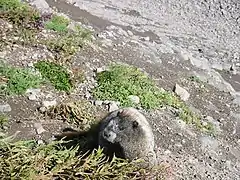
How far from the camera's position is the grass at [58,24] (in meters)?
9.78

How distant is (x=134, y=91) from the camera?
8656 mm

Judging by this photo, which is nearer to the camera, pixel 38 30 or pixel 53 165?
pixel 53 165

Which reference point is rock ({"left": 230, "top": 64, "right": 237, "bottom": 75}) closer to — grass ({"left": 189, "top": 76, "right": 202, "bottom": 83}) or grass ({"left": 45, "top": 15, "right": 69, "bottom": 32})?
grass ({"left": 189, "top": 76, "right": 202, "bottom": 83})

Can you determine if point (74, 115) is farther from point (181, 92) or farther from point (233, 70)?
point (233, 70)

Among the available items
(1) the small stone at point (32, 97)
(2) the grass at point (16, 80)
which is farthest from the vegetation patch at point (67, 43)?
(1) the small stone at point (32, 97)

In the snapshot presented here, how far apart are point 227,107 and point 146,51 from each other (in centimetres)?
193

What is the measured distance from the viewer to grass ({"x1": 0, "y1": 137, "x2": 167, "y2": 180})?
5098mm


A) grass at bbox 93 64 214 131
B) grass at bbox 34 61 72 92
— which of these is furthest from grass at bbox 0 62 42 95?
grass at bbox 93 64 214 131

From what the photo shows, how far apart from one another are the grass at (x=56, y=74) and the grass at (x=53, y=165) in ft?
7.36

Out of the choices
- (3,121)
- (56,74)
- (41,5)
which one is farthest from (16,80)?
(41,5)

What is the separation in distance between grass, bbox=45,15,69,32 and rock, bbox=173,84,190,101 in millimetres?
2127

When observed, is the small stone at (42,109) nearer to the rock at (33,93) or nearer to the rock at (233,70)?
the rock at (33,93)

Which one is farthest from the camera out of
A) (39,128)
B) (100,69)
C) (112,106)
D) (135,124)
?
(100,69)

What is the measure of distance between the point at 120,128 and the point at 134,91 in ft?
6.97
